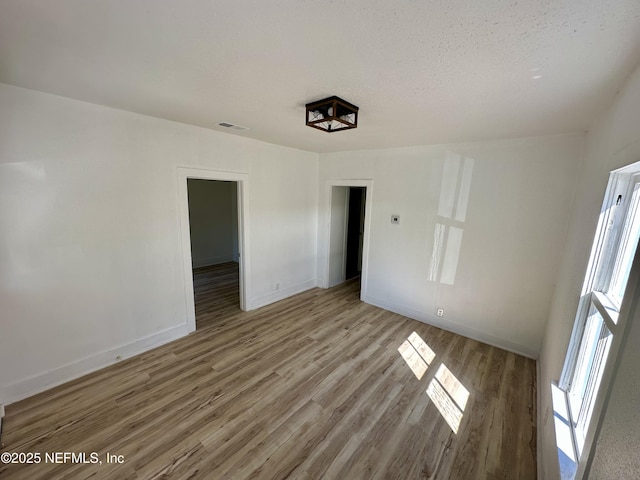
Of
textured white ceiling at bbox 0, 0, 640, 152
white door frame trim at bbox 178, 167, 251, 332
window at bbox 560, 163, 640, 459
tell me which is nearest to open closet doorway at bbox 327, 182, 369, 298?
white door frame trim at bbox 178, 167, 251, 332

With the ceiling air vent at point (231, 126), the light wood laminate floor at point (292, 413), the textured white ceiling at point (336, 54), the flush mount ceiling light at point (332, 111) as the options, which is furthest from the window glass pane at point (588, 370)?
the ceiling air vent at point (231, 126)

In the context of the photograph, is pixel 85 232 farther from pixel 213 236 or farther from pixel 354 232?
pixel 354 232

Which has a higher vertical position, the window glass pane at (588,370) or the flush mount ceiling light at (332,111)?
the flush mount ceiling light at (332,111)

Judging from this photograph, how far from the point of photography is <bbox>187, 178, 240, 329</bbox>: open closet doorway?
17.4 feet

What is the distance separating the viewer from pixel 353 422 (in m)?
2.10

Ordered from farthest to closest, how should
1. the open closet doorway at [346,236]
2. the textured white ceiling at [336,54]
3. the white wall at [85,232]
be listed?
1. the open closet doorway at [346,236]
2. the white wall at [85,232]
3. the textured white ceiling at [336,54]

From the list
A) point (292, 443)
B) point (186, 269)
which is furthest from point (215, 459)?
point (186, 269)

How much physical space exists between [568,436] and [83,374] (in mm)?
3900

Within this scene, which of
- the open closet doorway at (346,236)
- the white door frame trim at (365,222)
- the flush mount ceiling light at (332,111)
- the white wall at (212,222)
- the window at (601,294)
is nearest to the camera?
the window at (601,294)

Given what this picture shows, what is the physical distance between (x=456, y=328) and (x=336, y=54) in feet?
11.8

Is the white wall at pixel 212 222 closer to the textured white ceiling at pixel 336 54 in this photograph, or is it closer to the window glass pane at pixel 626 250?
the textured white ceiling at pixel 336 54

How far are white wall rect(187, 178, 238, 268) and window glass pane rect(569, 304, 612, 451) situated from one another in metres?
5.93

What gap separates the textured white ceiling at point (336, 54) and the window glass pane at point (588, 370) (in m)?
1.40

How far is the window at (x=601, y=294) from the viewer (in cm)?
133
